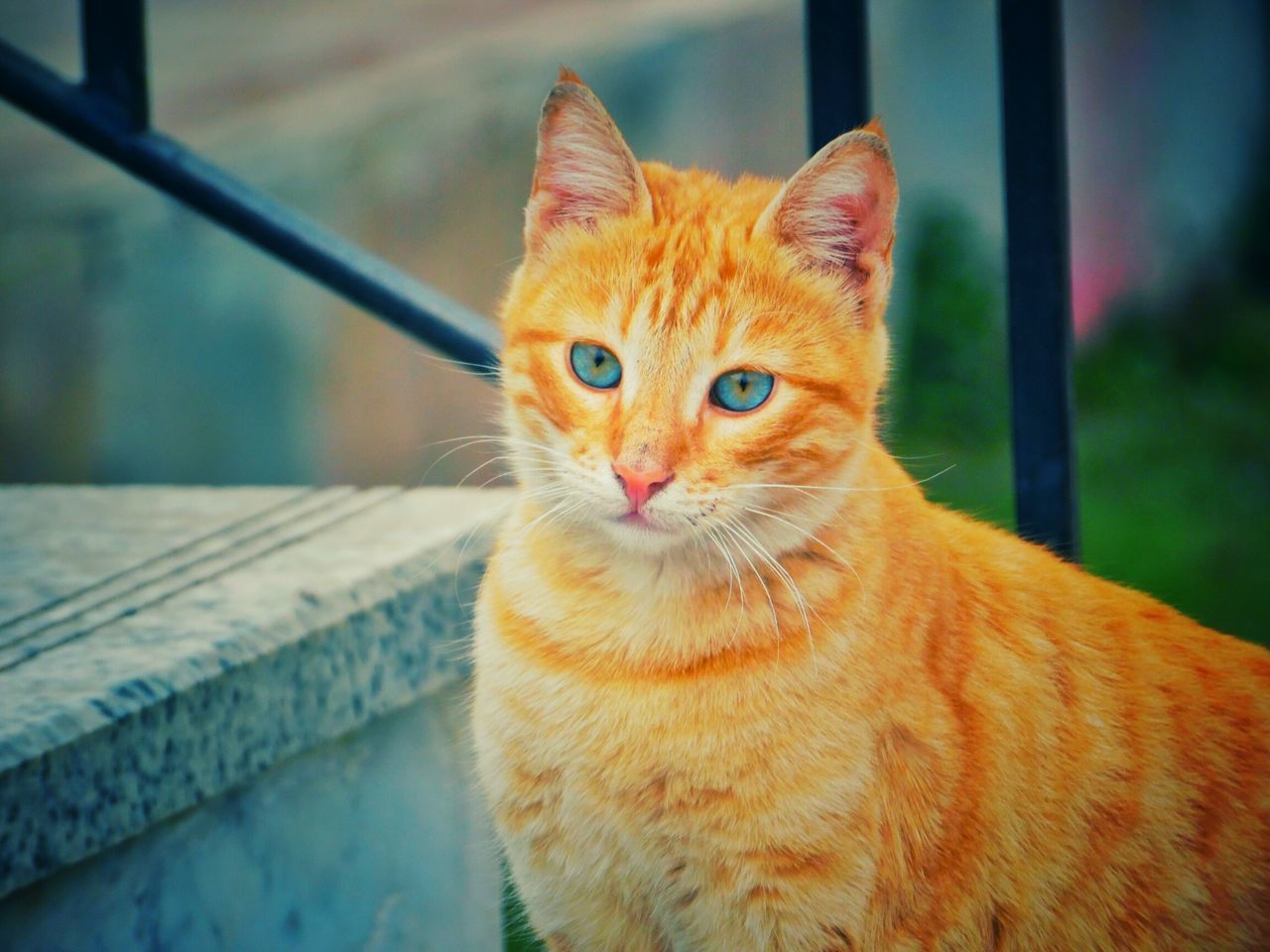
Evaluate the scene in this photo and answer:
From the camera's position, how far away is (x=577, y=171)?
1.11m

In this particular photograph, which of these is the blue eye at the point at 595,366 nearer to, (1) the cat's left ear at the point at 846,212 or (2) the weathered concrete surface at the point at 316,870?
(1) the cat's left ear at the point at 846,212

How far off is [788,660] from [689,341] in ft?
0.87

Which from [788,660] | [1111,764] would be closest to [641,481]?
[788,660]

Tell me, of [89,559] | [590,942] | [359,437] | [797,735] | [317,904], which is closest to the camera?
[797,735]

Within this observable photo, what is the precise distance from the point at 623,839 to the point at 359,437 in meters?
2.79

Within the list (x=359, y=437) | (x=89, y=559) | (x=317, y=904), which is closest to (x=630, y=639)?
(x=317, y=904)

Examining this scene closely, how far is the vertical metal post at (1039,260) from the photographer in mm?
1211

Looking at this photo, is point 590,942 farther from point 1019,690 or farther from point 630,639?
point 1019,690

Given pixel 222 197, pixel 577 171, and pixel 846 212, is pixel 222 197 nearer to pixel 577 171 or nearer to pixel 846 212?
pixel 577 171

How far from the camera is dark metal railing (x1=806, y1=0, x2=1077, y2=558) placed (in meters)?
1.21

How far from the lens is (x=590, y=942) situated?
3.70 ft

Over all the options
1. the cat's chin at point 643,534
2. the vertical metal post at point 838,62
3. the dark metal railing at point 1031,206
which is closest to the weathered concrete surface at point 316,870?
the cat's chin at point 643,534

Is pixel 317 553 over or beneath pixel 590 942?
over

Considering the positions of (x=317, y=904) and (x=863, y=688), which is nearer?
(x=863, y=688)
